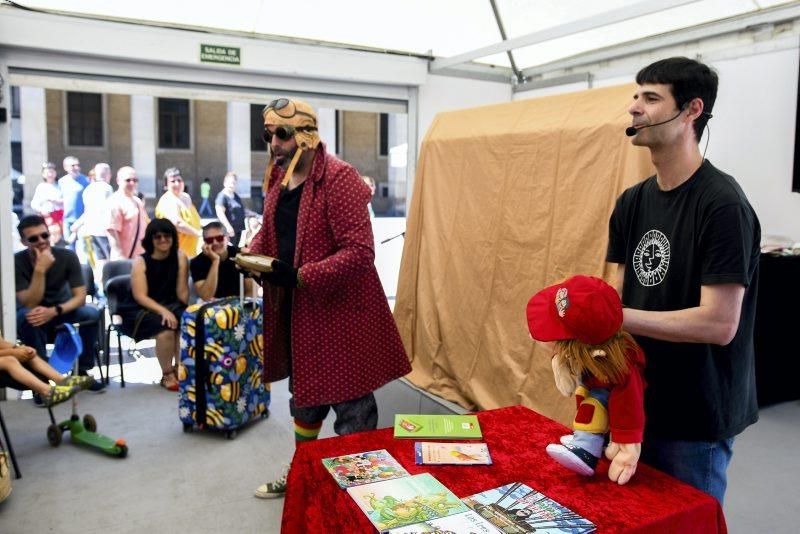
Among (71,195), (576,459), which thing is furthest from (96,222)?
(576,459)

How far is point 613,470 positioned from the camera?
120cm

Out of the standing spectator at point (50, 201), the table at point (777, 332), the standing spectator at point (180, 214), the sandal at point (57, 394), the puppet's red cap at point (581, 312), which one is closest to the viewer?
the puppet's red cap at point (581, 312)

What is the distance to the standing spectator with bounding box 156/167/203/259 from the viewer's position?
5.11m

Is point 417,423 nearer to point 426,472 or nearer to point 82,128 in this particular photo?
point 426,472

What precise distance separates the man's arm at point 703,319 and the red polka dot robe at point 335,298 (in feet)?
3.30

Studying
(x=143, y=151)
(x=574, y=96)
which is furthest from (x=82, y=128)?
(x=574, y=96)

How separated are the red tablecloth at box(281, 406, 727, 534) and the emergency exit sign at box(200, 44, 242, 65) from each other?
3522 mm

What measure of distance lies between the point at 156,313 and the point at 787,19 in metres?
4.17

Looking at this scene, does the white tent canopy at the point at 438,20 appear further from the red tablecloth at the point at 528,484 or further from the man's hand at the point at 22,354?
the red tablecloth at the point at 528,484

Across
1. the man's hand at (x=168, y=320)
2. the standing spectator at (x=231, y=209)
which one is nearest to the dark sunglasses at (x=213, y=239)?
the man's hand at (x=168, y=320)

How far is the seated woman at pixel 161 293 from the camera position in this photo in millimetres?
3980

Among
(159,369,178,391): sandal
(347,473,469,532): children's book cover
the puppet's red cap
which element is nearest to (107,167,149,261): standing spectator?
(159,369,178,391): sandal

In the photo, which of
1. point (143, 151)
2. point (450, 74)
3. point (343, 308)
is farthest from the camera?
point (143, 151)

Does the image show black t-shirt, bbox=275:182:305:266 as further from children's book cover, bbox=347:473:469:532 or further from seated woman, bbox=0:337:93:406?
seated woman, bbox=0:337:93:406
